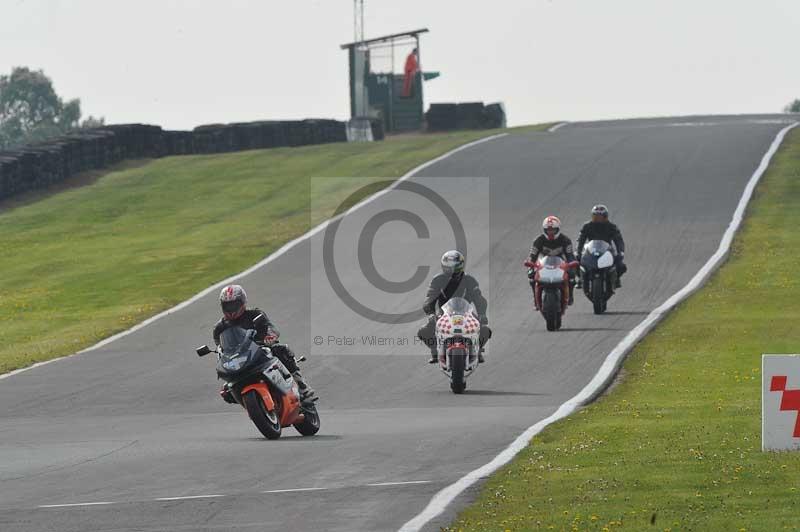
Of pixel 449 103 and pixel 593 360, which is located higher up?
pixel 449 103

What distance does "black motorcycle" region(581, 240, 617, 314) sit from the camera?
2633 cm

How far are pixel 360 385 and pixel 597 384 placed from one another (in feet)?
10.7

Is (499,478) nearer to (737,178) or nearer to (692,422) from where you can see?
(692,422)

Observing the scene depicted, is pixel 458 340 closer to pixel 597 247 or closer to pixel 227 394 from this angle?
pixel 227 394

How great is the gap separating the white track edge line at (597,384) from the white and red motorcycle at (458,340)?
1.49 m

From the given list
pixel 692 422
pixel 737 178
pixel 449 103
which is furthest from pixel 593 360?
pixel 449 103

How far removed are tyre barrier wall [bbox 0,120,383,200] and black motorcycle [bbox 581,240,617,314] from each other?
22.6 meters

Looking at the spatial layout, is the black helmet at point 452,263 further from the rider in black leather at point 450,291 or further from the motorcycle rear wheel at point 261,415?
the motorcycle rear wheel at point 261,415

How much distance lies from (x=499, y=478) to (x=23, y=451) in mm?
5224

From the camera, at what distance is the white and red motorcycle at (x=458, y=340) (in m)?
19.4

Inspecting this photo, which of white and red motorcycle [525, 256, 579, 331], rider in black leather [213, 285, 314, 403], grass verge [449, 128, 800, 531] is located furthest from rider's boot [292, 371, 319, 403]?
white and red motorcycle [525, 256, 579, 331]

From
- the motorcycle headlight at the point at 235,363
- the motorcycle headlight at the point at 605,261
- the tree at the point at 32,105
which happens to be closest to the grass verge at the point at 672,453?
the motorcycle headlight at the point at 605,261

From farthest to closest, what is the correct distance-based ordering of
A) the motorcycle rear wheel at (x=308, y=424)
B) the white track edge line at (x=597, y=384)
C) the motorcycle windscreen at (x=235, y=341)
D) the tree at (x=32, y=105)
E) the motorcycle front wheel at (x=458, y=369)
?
1. the tree at (x=32, y=105)
2. the motorcycle front wheel at (x=458, y=369)
3. the motorcycle rear wheel at (x=308, y=424)
4. the motorcycle windscreen at (x=235, y=341)
5. the white track edge line at (x=597, y=384)

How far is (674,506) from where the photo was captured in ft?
36.3
